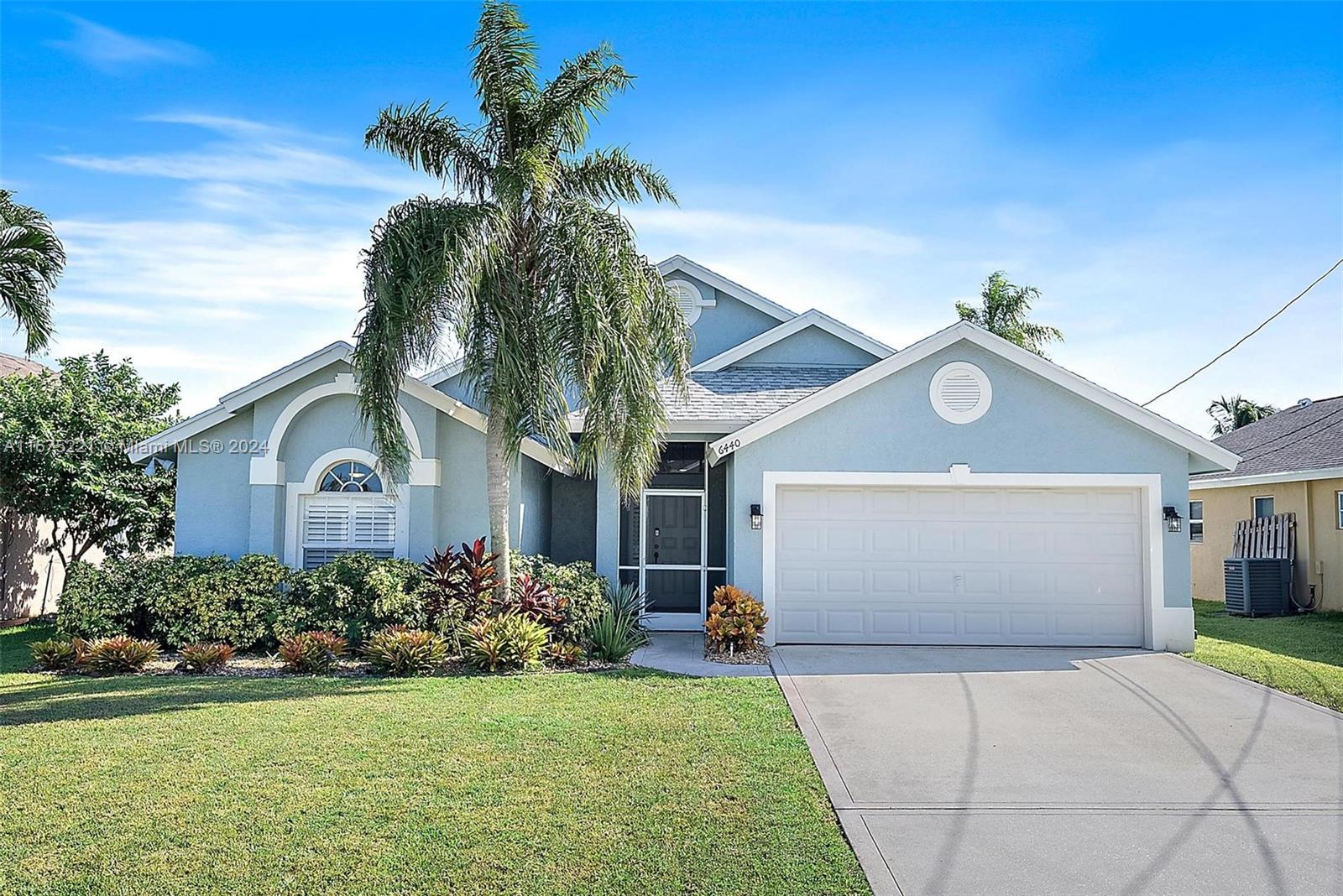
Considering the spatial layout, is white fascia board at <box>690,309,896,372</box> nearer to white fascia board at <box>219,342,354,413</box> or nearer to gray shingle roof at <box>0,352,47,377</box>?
white fascia board at <box>219,342,354,413</box>

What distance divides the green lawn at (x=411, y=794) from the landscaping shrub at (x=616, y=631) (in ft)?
6.28

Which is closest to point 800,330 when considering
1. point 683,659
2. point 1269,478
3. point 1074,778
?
point 683,659

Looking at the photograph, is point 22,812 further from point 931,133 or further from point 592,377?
point 931,133

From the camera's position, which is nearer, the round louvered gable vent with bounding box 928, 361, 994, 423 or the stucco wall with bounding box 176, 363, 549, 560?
the round louvered gable vent with bounding box 928, 361, 994, 423

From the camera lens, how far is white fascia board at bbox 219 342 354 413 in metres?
13.5

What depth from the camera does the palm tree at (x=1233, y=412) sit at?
37.9 m

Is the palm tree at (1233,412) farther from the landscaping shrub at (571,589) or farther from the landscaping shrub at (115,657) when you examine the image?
the landscaping shrub at (115,657)

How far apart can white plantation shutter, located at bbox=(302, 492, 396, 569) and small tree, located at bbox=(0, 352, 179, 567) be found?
4.16 meters

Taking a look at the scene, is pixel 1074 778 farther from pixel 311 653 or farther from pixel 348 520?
pixel 348 520

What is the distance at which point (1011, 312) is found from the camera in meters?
27.5

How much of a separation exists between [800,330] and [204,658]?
12.1 m

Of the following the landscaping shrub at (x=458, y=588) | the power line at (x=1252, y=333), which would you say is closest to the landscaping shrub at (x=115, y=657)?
the landscaping shrub at (x=458, y=588)

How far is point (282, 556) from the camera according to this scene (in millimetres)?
13789

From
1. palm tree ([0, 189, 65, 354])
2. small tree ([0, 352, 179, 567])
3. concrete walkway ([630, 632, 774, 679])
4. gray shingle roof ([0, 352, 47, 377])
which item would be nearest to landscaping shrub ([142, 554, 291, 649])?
palm tree ([0, 189, 65, 354])
